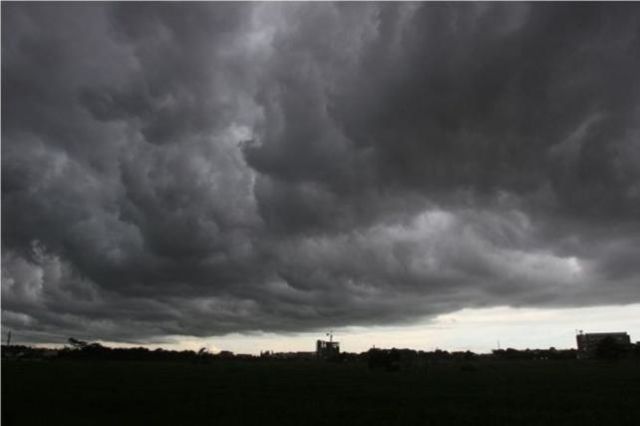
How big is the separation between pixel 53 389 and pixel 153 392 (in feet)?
29.6

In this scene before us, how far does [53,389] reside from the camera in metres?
44.6

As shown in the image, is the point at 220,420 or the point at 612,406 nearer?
the point at 220,420

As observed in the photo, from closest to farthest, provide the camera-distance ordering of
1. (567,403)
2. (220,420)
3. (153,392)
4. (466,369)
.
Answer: (220,420), (567,403), (153,392), (466,369)

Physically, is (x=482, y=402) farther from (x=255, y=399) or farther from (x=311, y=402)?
(x=255, y=399)

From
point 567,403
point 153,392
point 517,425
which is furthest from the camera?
point 153,392

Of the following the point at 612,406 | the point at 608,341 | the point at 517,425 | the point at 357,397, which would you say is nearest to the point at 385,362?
the point at 357,397

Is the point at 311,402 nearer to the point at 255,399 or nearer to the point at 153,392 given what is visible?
the point at 255,399

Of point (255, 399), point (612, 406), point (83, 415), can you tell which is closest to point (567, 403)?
point (612, 406)

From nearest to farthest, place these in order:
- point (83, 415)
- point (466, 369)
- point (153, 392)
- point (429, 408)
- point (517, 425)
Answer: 1. point (517, 425)
2. point (83, 415)
3. point (429, 408)
4. point (153, 392)
5. point (466, 369)

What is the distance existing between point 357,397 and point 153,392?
16025mm

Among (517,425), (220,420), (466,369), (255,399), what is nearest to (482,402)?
(517,425)

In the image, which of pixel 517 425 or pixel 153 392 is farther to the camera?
pixel 153 392

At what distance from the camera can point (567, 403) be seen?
3391 centimetres

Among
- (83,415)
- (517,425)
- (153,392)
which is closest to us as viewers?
(517,425)
